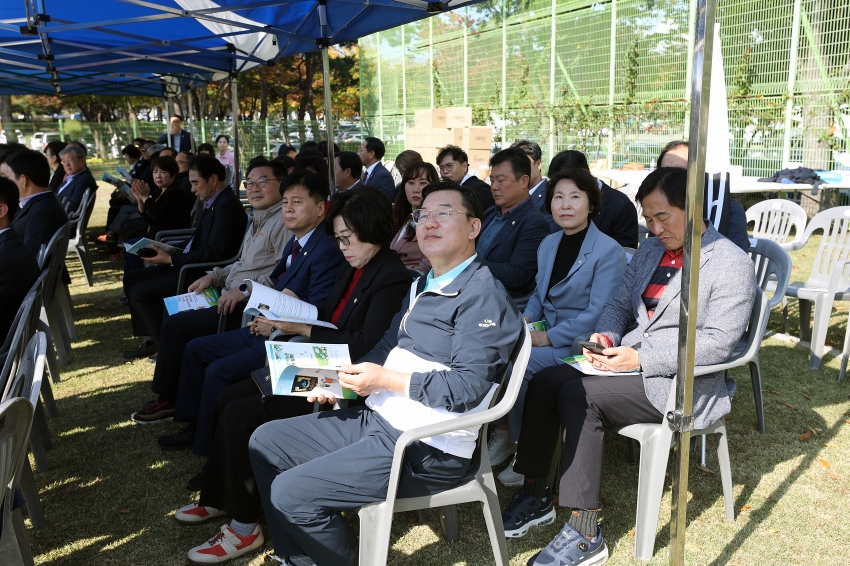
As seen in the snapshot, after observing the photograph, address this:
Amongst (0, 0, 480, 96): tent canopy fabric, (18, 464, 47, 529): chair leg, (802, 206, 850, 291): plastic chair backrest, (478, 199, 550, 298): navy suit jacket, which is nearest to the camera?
(18, 464, 47, 529): chair leg

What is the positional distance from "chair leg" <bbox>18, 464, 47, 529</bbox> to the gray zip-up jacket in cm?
189

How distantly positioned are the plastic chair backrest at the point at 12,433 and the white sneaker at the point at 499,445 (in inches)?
74.3

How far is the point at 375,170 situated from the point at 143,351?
349 centimetres

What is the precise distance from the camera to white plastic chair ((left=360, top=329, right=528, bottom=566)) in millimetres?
2289

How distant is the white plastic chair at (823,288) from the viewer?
4.84 m

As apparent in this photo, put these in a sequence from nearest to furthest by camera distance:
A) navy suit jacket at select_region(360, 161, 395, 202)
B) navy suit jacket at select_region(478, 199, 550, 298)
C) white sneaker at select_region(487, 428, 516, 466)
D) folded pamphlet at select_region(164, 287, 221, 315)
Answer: white sneaker at select_region(487, 428, 516, 466)
navy suit jacket at select_region(478, 199, 550, 298)
folded pamphlet at select_region(164, 287, 221, 315)
navy suit jacket at select_region(360, 161, 395, 202)

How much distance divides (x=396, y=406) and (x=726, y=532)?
1.60 meters

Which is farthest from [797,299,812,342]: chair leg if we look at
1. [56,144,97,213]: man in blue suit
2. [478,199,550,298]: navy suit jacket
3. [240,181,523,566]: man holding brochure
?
[56,144,97,213]: man in blue suit

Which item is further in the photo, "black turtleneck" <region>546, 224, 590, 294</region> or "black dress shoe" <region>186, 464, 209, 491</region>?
"black turtleneck" <region>546, 224, 590, 294</region>

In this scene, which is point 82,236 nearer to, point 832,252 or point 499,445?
point 499,445

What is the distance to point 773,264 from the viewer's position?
13.9 feet

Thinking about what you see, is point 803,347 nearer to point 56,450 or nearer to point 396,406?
point 396,406

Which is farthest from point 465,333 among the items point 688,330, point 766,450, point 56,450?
point 56,450

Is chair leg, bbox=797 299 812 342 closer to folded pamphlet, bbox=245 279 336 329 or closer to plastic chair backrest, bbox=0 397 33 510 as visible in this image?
folded pamphlet, bbox=245 279 336 329
